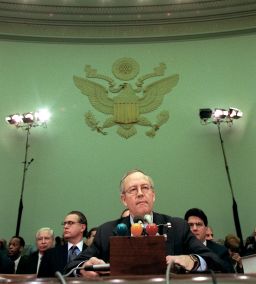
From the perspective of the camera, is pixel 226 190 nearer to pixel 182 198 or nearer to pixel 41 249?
pixel 182 198

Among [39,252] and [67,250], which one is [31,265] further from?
[67,250]

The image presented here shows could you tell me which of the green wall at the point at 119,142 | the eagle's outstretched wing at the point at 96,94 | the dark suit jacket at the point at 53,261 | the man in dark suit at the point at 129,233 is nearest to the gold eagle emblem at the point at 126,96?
the eagle's outstretched wing at the point at 96,94

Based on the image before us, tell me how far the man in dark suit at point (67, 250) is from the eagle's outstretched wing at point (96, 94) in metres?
5.16

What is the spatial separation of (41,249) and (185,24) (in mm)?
6553

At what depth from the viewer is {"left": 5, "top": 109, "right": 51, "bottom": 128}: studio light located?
28.2 ft

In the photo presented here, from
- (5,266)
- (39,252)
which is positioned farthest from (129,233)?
(39,252)

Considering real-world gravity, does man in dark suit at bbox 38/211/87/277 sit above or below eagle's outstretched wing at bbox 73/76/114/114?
below

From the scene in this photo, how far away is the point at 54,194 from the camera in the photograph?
29.1ft

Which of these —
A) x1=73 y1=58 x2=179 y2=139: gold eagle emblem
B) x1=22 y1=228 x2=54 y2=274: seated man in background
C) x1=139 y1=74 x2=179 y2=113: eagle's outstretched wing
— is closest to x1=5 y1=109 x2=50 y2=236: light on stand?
x1=73 y1=58 x2=179 y2=139: gold eagle emblem

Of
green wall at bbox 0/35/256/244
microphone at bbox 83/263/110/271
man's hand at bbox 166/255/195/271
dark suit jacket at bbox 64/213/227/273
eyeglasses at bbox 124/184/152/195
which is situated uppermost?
green wall at bbox 0/35/256/244

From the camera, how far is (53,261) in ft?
12.8

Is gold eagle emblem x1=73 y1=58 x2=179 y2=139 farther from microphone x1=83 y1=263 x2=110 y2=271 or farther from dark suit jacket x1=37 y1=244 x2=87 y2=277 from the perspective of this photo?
microphone x1=83 y1=263 x2=110 y2=271

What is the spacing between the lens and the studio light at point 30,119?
859 centimetres

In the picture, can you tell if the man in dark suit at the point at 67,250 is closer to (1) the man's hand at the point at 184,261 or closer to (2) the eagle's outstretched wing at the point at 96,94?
(1) the man's hand at the point at 184,261
